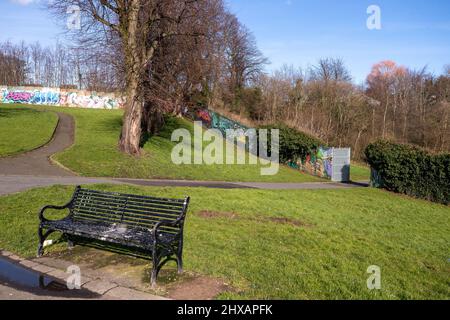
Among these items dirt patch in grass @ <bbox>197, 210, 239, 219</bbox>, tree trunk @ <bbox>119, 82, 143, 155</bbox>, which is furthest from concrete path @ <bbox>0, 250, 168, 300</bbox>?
tree trunk @ <bbox>119, 82, 143, 155</bbox>

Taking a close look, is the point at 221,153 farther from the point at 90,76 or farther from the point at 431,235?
the point at 431,235

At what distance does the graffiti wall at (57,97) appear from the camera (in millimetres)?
52250

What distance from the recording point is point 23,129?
27219mm

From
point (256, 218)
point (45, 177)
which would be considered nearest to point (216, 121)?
point (45, 177)

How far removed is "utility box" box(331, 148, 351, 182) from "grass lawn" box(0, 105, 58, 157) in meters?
19.1

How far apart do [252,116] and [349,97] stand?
39.5ft

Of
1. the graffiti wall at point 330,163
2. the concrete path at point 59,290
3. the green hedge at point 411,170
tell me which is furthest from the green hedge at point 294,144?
the concrete path at point 59,290

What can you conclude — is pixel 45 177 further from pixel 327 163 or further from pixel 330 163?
pixel 327 163

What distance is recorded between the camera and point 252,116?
158 feet

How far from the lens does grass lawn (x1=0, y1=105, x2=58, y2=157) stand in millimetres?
21527

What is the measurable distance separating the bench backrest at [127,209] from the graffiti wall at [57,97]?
47696 mm
